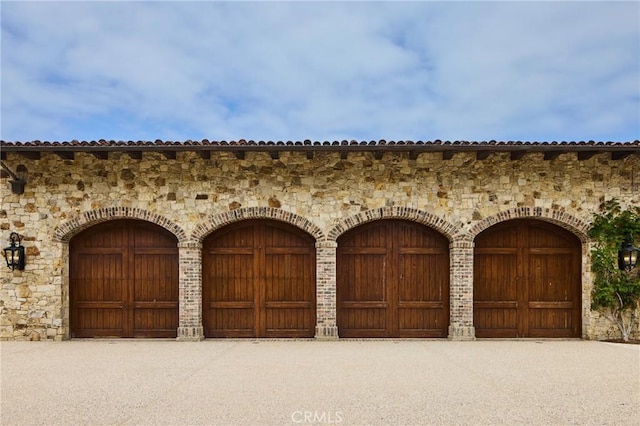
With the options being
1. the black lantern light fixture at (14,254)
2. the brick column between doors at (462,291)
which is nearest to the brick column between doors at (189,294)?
the black lantern light fixture at (14,254)

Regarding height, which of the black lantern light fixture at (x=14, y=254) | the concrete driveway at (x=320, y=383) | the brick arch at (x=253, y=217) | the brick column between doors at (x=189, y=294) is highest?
the brick arch at (x=253, y=217)

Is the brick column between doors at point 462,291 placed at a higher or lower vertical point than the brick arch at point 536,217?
lower

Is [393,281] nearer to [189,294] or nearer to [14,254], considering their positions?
[189,294]

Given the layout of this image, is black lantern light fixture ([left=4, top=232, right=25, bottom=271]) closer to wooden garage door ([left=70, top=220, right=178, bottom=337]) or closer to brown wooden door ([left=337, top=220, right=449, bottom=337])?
wooden garage door ([left=70, top=220, right=178, bottom=337])

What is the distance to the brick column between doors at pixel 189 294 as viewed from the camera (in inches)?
377

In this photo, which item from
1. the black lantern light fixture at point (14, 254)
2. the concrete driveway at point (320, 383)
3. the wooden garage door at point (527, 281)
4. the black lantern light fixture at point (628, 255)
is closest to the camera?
the concrete driveway at point (320, 383)

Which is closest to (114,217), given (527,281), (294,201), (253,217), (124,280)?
(124,280)

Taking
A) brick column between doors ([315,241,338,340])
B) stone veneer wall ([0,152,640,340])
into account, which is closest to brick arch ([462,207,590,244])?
stone veneer wall ([0,152,640,340])

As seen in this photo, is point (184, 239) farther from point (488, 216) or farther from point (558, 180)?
point (558, 180)

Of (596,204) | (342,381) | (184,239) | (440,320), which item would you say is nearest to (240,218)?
(184,239)

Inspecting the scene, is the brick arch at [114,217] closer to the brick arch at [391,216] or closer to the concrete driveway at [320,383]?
the concrete driveway at [320,383]

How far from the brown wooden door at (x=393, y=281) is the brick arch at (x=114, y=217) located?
390 centimetres

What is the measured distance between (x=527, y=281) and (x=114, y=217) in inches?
386

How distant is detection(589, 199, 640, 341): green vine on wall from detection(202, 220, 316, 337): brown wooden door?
21.3ft
